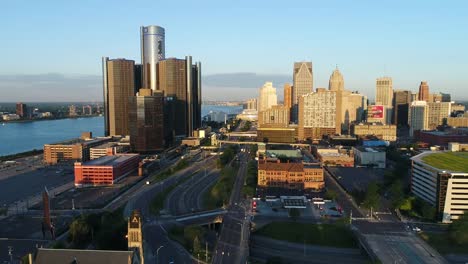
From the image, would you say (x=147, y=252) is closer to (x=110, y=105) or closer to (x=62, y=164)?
(x=62, y=164)

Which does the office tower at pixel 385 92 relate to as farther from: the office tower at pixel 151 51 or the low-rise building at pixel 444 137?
the office tower at pixel 151 51

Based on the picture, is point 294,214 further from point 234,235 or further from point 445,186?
point 445,186

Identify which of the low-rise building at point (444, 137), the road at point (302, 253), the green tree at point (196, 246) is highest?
the low-rise building at point (444, 137)

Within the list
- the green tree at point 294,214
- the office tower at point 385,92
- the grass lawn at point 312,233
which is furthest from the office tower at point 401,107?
the grass lawn at point 312,233

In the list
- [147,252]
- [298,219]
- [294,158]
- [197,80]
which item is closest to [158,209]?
[147,252]

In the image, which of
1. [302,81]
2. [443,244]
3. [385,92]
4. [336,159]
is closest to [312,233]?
[443,244]
